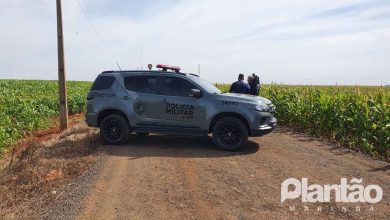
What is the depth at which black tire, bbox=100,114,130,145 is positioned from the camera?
430 inches

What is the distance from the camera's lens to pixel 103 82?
11.3 metres

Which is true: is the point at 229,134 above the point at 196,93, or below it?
below

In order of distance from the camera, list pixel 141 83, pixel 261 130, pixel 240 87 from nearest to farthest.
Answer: pixel 261 130 → pixel 141 83 → pixel 240 87

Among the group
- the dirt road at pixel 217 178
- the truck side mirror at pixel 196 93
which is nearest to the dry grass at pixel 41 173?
the dirt road at pixel 217 178

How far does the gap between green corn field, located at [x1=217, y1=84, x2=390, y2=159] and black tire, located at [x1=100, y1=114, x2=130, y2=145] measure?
601 centimetres

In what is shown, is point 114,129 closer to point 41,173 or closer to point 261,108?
point 41,173

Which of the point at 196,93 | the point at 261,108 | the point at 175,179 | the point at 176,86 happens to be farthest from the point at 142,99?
the point at 175,179

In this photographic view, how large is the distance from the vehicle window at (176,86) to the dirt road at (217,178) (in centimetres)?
145

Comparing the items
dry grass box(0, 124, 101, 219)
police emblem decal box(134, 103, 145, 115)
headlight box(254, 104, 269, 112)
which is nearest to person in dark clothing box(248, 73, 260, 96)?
headlight box(254, 104, 269, 112)

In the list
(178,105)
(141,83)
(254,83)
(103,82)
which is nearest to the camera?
(178,105)

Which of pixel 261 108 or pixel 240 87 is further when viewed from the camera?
pixel 240 87

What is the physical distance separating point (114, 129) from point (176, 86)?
208 centimetres

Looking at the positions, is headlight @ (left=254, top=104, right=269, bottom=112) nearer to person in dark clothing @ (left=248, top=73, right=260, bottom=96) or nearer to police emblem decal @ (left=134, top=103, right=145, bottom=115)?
police emblem decal @ (left=134, top=103, right=145, bottom=115)

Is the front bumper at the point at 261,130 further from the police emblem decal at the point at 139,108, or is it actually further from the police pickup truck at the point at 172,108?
the police emblem decal at the point at 139,108
